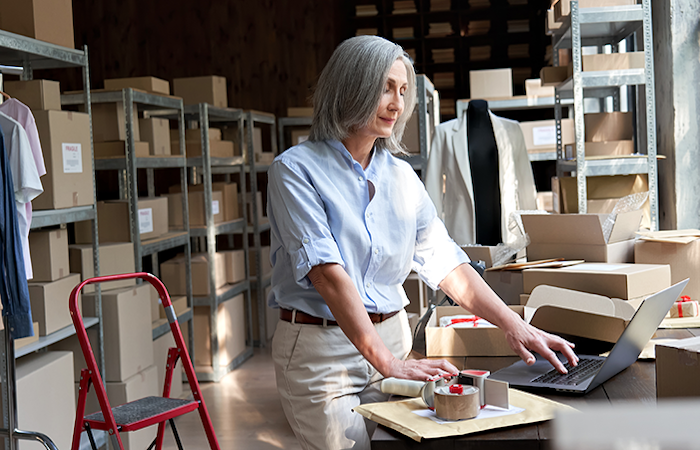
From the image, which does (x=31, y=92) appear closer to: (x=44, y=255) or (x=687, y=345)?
(x=44, y=255)

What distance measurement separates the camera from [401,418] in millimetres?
1120

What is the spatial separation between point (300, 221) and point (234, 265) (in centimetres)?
382

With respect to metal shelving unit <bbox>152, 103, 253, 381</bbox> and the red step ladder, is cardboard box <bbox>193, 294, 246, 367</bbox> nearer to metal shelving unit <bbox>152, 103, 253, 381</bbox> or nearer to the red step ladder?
metal shelving unit <bbox>152, 103, 253, 381</bbox>

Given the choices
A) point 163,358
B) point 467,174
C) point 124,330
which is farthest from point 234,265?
point 467,174

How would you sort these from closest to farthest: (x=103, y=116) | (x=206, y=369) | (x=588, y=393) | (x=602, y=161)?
(x=588, y=393) < (x=602, y=161) < (x=103, y=116) < (x=206, y=369)

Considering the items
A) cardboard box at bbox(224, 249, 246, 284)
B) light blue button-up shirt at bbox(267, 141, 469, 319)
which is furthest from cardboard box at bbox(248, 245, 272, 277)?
light blue button-up shirt at bbox(267, 141, 469, 319)

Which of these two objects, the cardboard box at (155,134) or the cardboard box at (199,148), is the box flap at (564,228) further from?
the cardboard box at (199,148)

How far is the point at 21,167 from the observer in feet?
8.27

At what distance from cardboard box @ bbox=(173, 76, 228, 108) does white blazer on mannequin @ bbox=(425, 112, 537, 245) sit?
1.92 m

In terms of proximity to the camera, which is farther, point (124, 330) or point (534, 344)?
point (124, 330)

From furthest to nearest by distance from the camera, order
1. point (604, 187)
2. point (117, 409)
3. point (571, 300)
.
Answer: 1. point (604, 187)
2. point (117, 409)
3. point (571, 300)

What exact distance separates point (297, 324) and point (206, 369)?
3.44 m

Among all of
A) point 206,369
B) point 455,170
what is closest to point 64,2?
point 455,170

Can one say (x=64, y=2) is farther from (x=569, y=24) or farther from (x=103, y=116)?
(x=569, y=24)
